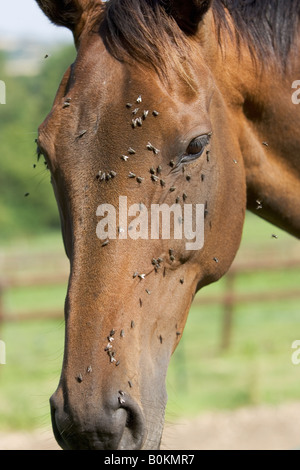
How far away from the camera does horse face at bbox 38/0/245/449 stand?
2357mm

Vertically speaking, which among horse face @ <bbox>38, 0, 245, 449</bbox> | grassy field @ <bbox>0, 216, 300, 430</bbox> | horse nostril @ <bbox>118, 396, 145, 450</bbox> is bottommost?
grassy field @ <bbox>0, 216, 300, 430</bbox>

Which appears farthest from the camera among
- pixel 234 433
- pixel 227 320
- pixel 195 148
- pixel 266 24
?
pixel 227 320

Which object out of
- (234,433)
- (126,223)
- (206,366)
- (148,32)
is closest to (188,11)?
(148,32)

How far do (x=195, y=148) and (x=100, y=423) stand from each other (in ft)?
3.81

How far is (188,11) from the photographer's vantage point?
109 inches

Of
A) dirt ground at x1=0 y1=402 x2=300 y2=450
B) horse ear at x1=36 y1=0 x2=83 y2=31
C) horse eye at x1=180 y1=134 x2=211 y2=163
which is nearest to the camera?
horse eye at x1=180 y1=134 x2=211 y2=163

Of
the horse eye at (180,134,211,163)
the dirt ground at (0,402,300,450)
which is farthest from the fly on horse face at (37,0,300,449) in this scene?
the dirt ground at (0,402,300,450)

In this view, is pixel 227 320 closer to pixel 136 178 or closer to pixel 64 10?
pixel 64 10

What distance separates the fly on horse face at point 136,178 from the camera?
7.79 ft

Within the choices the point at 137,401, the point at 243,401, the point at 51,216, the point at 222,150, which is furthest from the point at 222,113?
the point at 51,216

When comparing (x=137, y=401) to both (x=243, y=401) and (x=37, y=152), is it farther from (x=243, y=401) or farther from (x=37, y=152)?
(x=243, y=401)

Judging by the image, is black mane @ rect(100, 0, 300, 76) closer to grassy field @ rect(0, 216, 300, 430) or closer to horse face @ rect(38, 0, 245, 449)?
horse face @ rect(38, 0, 245, 449)

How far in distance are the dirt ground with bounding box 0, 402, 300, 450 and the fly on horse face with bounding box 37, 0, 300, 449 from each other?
5227mm

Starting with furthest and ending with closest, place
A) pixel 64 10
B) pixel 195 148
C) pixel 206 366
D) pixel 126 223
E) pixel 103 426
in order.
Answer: pixel 206 366
pixel 64 10
pixel 195 148
pixel 126 223
pixel 103 426
